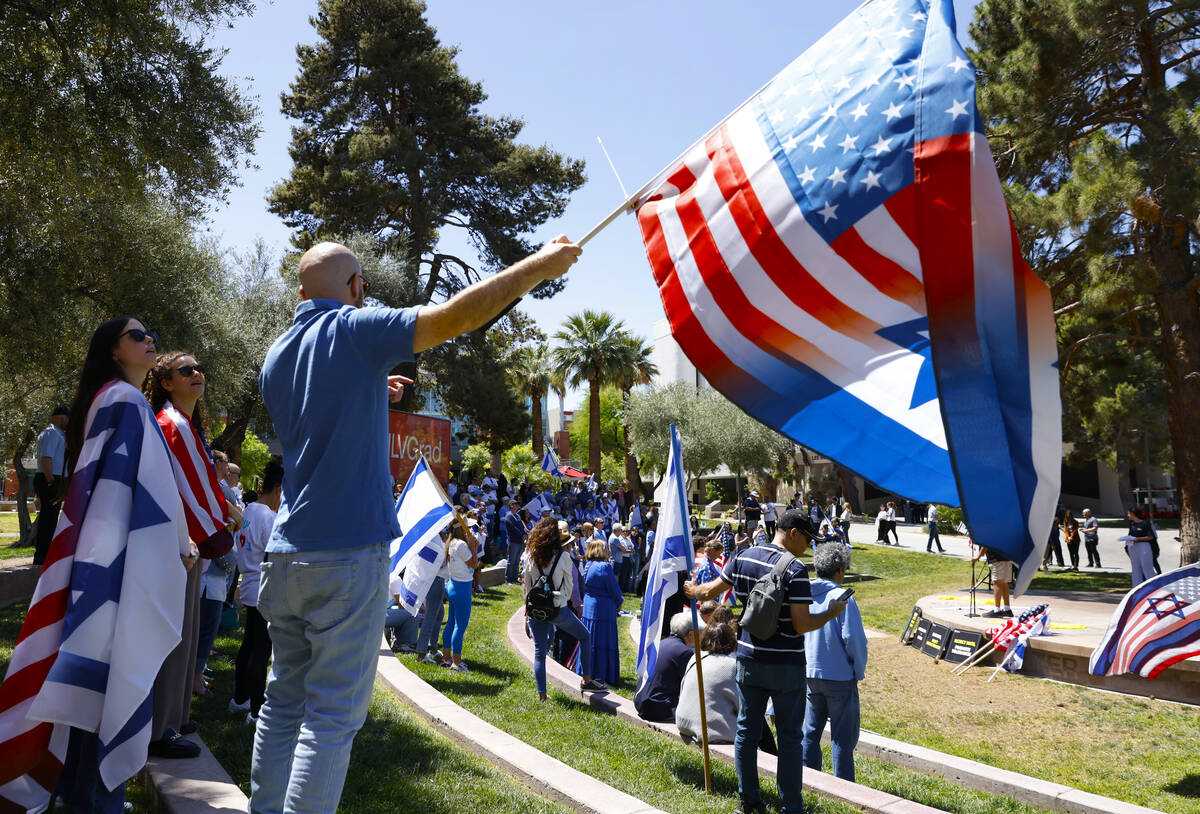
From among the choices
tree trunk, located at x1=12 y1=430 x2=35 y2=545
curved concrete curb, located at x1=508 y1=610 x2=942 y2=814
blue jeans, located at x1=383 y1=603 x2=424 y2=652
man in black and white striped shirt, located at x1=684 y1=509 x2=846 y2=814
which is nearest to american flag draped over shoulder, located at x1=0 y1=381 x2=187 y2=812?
man in black and white striped shirt, located at x1=684 y1=509 x2=846 y2=814

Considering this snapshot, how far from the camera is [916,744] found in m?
8.09

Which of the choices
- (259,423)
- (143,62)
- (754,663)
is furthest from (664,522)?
(259,423)

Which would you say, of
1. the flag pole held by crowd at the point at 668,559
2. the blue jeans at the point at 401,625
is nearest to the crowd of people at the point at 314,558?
the flag pole held by crowd at the point at 668,559

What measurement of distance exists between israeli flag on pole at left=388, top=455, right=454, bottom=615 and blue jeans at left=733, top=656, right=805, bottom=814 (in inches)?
165

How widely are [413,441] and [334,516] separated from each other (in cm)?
1171

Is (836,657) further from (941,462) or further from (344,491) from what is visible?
(344,491)

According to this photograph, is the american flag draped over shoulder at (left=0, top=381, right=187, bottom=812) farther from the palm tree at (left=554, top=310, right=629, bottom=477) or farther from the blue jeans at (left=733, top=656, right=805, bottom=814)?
the palm tree at (left=554, top=310, right=629, bottom=477)

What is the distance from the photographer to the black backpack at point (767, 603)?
198 inches

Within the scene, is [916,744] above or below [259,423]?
below

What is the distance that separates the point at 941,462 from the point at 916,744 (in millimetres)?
5087

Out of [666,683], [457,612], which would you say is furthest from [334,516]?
[457,612]

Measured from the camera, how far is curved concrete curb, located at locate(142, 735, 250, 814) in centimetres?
364

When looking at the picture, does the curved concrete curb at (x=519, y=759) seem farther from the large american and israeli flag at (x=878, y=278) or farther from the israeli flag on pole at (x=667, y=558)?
the large american and israeli flag at (x=878, y=278)

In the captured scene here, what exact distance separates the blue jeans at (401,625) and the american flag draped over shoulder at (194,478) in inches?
250
